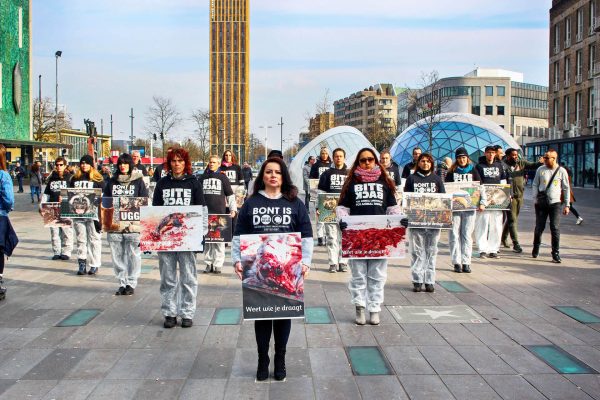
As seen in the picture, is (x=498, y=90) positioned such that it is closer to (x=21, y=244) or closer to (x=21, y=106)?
(x=21, y=106)

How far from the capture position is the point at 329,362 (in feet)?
19.8

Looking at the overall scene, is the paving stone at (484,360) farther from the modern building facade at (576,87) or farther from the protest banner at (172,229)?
the modern building facade at (576,87)

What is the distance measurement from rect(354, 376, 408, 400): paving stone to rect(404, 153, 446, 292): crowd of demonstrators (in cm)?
387

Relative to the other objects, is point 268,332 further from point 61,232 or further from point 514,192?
point 514,192

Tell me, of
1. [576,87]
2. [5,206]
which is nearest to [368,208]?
[5,206]

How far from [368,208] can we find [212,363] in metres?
2.57

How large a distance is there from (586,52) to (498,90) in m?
63.0

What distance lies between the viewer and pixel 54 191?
1255 centimetres

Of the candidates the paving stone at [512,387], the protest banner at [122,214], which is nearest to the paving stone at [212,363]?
the paving stone at [512,387]

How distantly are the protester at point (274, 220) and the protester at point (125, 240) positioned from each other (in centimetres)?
392

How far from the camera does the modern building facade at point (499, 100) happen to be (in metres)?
108

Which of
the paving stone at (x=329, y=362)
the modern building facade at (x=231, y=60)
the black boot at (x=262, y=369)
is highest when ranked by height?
the modern building facade at (x=231, y=60)

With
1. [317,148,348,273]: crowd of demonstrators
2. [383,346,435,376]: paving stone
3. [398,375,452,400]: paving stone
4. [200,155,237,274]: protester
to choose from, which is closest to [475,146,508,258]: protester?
[317,148,348,273]: crowd of demonstrators

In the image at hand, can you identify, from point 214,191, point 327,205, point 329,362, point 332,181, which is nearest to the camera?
point 329,362
